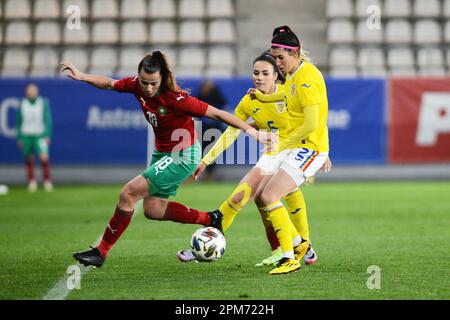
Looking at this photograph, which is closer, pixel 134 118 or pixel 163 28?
pixel 134 118

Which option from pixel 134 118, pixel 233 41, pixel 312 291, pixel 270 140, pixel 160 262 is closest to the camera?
pixel 312 291

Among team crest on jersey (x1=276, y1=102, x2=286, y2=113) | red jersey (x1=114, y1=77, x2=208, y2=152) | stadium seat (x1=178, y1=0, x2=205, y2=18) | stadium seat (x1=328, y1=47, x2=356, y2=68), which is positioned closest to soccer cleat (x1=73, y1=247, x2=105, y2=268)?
red jersey (x1=114, y1=77, x2=208, y2=152)

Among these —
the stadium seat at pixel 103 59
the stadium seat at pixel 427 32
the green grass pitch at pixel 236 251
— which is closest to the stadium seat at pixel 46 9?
the stadium seat at pixel 103 59

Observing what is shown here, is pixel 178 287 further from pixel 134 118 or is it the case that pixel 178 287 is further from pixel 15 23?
pixel 15 23

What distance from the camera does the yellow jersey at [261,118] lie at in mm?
8680

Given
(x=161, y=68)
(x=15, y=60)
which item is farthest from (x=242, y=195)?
(x=15, y=60)

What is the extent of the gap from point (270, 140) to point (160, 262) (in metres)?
1.75

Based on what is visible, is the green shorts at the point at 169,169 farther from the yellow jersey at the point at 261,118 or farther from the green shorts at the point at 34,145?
the green shorts at the point at 34,145

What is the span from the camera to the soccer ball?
8.24 m

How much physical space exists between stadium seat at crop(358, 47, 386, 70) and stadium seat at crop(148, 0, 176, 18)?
15.4 feet

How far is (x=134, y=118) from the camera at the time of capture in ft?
63.0

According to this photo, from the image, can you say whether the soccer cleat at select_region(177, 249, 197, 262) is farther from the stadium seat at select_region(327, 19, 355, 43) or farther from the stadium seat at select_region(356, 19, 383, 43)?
the stadium seat at select_region(356, 19, 383, 43)
